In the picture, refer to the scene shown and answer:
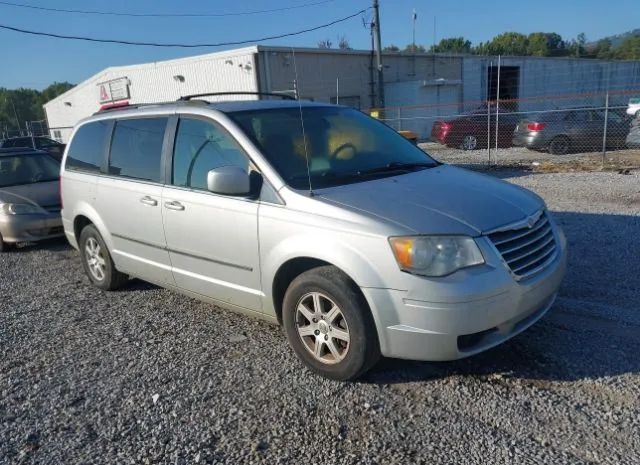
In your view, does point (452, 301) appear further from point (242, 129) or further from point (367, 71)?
point (367, 71)

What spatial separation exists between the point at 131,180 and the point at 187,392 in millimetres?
2129

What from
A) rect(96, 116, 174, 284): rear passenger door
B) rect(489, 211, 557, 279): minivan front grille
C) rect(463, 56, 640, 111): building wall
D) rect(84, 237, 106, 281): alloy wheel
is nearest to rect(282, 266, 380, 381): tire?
rect(489, 211, 557, 279): minivan front grille

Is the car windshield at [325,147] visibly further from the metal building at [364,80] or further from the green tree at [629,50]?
the green tree at [629,50]

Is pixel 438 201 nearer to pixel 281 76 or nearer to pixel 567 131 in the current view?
pixel 567 131

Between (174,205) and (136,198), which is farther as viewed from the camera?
(136,198)

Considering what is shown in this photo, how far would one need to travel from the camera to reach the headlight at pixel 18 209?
295 inches

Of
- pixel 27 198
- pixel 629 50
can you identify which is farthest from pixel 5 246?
pixel 629 50

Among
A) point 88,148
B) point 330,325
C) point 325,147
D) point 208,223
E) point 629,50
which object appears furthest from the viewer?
point 629,50

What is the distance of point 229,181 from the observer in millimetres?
3514

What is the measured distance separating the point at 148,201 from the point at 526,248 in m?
2.98

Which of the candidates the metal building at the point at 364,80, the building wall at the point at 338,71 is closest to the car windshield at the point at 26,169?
the metal building at the point at 364,80

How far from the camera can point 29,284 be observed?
20.1 ft

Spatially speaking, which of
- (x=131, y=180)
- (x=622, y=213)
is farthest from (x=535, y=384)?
(x=622, y=213)

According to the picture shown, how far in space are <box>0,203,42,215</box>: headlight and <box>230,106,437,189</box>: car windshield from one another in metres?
5.07
